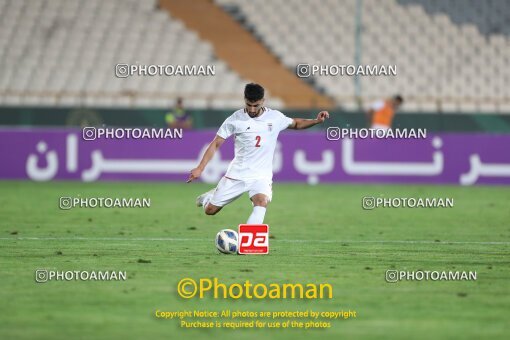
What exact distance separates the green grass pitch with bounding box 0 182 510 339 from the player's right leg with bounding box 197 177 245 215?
51cm

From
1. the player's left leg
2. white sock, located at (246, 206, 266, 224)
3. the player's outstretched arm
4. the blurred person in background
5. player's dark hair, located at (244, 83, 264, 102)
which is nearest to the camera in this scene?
the player's outstretched arm

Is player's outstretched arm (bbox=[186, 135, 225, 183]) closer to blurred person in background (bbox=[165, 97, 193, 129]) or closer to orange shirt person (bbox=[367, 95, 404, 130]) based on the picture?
orange shirt person (bbox=[367, 95, 404, 130])

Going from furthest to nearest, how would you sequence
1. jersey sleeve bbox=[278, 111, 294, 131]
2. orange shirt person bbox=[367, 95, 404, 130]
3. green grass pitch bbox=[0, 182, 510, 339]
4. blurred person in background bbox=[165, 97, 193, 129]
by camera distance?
blurred person in background bbox=[165, 97, 193, 129], orange shirt person bbox=[367, 95, 404, 130], jersey sleeve bbox=[278, 111, 294, 131], green grass pitch bbox=[0, 182, 510, 339]

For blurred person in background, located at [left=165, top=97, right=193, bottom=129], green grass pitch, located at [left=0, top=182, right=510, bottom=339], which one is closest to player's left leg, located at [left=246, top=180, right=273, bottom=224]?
green grass pitch, located at [left=0, top=182, right=510, bottom=339]

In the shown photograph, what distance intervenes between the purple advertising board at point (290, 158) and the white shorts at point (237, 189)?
1197 centimetres

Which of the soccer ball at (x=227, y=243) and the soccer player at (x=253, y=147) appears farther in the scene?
the soccer player at (x=253, y=147)

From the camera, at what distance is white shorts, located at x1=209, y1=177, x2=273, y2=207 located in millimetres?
12539

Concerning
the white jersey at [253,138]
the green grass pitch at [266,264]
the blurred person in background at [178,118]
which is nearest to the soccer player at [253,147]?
the white jersey at [253,138]

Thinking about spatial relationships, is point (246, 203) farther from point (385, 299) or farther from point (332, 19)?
point (332, 19)

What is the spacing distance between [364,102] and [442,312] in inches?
886

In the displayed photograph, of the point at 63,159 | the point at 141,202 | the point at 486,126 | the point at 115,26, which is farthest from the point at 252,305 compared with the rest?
the point at 115,26

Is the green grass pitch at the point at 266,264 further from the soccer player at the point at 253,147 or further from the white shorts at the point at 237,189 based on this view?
the soccer player at the point at 253,147

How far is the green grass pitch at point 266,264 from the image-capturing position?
793 centimetres

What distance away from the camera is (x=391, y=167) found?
25500mm
